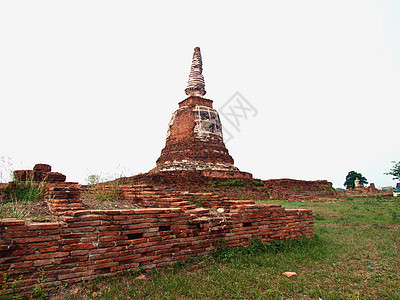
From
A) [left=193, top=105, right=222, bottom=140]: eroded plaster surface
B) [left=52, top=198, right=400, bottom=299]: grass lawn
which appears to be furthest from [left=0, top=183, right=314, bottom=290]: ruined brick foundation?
[left=193, top=105, right=222, bottom=140]: eroded plaster surface

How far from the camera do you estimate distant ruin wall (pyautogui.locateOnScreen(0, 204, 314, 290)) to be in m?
2.72

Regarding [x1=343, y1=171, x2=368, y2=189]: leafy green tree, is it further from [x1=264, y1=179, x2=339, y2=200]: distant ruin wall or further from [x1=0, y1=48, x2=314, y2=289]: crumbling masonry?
[x1=0, y1=48, x2=314, y2=289]: crumbling masonry

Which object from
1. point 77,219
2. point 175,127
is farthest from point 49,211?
point 175,127

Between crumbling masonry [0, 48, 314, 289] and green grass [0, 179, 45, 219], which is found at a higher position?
green grass [0, 179, 45, 219]

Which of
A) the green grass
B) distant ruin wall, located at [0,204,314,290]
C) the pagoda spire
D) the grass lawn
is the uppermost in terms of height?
the pagoda spire

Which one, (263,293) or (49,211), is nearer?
(263,293)

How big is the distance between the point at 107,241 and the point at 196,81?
16967 mm

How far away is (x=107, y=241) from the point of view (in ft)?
10.5

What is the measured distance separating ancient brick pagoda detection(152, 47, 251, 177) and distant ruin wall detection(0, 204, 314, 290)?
1063 cm

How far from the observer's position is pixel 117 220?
130 inches

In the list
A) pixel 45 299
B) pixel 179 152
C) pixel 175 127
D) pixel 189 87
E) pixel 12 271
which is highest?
pixel 189 87

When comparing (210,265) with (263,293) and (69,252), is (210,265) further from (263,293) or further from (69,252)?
(69,252)

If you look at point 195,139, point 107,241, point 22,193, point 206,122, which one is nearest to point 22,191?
point 22,193

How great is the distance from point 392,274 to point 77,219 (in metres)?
4.08
